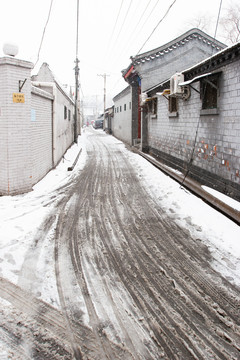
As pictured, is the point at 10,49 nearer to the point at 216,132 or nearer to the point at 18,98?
the point at 18,98

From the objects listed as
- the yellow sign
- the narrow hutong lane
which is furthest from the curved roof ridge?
the narrow hutong lane

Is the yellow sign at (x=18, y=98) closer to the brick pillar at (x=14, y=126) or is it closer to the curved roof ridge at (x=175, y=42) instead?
the brick pillar at (x=14, y=126)

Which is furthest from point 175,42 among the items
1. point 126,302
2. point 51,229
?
point 126,302

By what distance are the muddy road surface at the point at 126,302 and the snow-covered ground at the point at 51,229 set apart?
141mm

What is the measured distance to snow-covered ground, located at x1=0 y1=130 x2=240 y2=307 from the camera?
399 centimetres

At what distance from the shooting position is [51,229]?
5641mm

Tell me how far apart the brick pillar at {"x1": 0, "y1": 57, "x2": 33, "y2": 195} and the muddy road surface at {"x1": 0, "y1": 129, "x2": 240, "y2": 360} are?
8.11 feet

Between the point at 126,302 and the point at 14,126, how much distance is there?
5800 mm

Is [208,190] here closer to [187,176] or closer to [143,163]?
[187,176]

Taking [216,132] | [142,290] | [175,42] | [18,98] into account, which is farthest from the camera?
[175,42]

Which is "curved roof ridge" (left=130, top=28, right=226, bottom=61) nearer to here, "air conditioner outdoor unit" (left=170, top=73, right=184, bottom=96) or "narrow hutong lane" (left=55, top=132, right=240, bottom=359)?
"air conditioner outdoor unit" (left=170, top=73, right=184, bottom=96)

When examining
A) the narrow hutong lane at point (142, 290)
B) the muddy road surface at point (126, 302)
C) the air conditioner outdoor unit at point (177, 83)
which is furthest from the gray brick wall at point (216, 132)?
the muddy road surface at point (126, 302)

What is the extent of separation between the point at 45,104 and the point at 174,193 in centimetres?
554

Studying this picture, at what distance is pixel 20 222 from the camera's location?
19.2 ft
